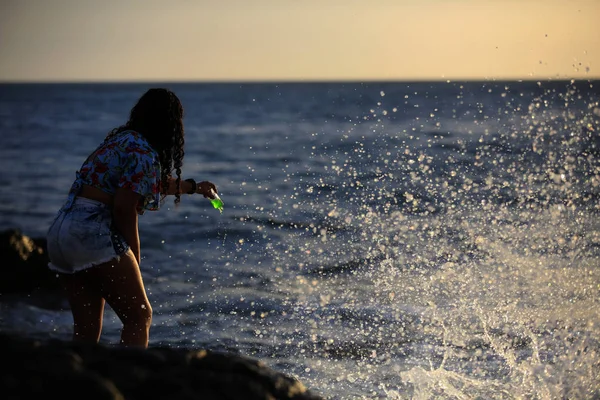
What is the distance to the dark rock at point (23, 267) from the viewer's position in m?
8.87

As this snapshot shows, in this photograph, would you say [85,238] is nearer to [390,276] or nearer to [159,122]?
[159,122]

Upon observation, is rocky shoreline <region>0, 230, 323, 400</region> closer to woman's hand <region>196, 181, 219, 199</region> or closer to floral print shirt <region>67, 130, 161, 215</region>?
floral print shirt <region>67, 130, 161, 215</region>

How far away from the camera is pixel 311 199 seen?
49.7 ft

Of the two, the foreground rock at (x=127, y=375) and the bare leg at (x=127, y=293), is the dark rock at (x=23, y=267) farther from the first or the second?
the foreground rock at (x=127, y=375)

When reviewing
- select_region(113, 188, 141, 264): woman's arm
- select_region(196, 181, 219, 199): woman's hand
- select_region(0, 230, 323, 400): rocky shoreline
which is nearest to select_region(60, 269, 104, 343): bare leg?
select_region(113, 188, 141, 264): woman's arm

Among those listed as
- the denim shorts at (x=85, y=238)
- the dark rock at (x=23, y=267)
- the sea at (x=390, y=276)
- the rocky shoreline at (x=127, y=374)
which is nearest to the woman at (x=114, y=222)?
the denim shorts at (x=85, y=238)

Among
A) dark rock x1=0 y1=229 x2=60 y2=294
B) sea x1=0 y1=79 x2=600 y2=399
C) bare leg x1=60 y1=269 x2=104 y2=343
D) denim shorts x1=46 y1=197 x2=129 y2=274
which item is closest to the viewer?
denim shorts x1=46 y1=197 x2=129 y2=274

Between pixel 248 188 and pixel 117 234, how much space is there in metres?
14.1

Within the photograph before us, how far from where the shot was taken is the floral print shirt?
3.83 meters

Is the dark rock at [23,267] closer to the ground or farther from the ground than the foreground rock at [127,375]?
closer to the ground

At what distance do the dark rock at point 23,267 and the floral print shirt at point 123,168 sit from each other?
213 inches

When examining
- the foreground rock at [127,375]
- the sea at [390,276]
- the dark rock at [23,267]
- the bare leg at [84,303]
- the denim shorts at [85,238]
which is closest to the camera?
the foreground rock at [127,375]

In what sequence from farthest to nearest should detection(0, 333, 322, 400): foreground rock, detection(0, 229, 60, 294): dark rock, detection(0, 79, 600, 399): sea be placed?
detection(0, 229, 60, 294): dark rock, detection(0, 79, 600, 399): sea, detection(0, 333, 322, 400): foreground rock

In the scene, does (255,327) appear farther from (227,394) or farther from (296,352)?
(227,394)
